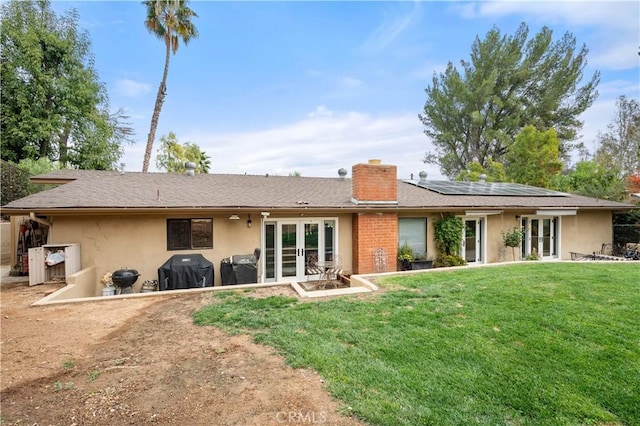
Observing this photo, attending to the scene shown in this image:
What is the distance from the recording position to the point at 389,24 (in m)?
14.3

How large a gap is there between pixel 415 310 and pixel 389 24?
1324cm

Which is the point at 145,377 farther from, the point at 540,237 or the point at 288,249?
the point at 540,237

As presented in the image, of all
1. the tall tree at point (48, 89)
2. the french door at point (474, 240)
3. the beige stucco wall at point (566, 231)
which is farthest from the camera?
the tall tree at point (48, 89)

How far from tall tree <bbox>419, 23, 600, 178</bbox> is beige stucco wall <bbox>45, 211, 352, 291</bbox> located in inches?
861

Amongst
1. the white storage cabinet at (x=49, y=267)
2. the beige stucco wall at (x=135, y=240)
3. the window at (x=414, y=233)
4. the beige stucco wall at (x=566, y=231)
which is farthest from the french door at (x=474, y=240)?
the white storage cabinet at (x=49, y=267)

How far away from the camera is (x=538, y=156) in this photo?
20312 millimetres

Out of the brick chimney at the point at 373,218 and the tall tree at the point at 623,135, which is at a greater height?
the tall tree at the point at 623,135

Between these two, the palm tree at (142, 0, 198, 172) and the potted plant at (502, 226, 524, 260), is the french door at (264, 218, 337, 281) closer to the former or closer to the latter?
the potted plant at (502, 226, 524, 260)

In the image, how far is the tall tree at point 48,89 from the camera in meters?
19.5

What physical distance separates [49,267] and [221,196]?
4.60 metres

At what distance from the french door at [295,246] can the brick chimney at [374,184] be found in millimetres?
1313

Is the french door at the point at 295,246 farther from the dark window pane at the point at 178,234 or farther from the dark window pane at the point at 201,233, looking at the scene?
the dark window pane at the point at 178,234

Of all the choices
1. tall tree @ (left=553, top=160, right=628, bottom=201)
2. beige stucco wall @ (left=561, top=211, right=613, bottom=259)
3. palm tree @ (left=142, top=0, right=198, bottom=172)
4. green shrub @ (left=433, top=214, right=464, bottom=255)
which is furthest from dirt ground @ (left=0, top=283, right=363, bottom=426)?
tall tree @ (left=553, top=160, right=628, bottom=201)

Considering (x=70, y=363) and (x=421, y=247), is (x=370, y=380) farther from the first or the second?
(x=421, y=247)
